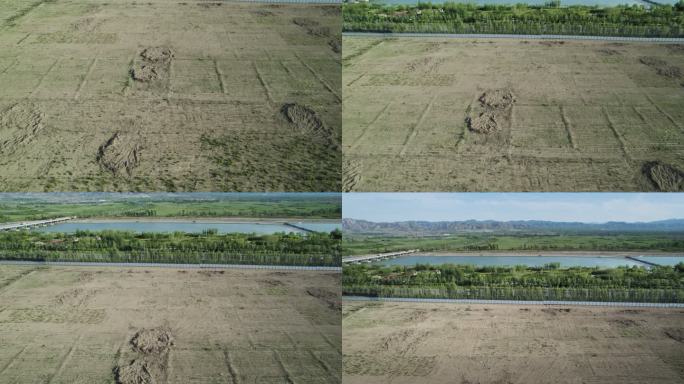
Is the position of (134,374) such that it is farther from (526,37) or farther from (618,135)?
(526,37)

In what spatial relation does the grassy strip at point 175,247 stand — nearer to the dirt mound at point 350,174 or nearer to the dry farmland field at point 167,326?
the dry farmland field at point 167,326

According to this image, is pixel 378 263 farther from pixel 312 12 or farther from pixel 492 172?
pixel 312 12

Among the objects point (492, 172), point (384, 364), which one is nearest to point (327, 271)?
point (384, 364)

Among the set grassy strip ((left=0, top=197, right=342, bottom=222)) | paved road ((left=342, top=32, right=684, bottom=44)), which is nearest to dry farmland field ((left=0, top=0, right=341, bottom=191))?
grassy strip ((left=0, top=197, right=342, bottom=222))

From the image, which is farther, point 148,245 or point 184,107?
point 148,245

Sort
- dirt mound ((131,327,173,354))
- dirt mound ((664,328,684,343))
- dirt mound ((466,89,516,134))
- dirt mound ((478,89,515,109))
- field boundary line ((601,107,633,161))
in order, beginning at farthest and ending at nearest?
dirt mound ((478,89,515,109))
dirt mound ((466,89,516,134))
dirt mound ((664,328,684,343))
field boundary line ((601,107,633,161))
dirt mound ((131,327,173,354))

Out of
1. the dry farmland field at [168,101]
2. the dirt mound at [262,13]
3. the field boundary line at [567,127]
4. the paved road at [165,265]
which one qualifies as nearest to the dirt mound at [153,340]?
the paved road at [165,265]

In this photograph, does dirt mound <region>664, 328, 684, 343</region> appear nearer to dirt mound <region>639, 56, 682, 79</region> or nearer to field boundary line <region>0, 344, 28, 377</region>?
dirt mound <region>639, 56, 682, 79</region>
